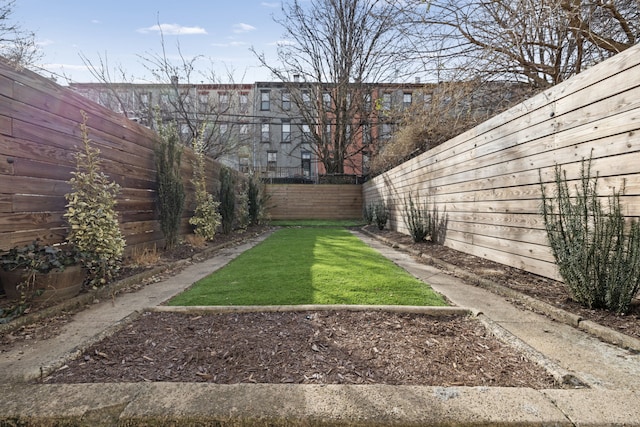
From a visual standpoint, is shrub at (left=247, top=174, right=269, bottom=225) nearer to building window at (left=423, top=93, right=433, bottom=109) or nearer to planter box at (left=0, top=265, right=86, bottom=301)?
building window at (left=423, top=93, right=433, bottom=109)

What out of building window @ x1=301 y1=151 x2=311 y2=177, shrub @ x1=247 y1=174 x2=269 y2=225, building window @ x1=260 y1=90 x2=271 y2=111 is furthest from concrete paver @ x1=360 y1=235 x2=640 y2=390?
building window @ x1=260 y1=90 x2=271 y2=111

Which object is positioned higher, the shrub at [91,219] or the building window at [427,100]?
the building window at [427,100]

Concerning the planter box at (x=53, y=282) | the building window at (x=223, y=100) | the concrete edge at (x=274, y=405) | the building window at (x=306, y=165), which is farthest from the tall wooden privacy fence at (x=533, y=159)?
the building window at (x=306, y=165)

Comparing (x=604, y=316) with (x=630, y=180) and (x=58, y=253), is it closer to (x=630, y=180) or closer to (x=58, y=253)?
(x=630, y=180)

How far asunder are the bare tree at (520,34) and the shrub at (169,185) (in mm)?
4388

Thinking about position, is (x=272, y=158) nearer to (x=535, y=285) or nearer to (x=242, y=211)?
(x=242, y=211)

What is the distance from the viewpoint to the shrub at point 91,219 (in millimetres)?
3127

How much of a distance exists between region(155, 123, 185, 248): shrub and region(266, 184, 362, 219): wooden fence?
9.93m

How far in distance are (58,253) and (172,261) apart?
6.83ft

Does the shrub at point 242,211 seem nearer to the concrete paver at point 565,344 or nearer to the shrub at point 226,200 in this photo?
the shrub at point 226,200

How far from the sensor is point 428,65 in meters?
4.97

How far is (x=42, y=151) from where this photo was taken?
3006mm

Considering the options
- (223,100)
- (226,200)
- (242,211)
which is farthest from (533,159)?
(223,100)

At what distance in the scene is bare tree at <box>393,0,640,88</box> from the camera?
3513 mm
